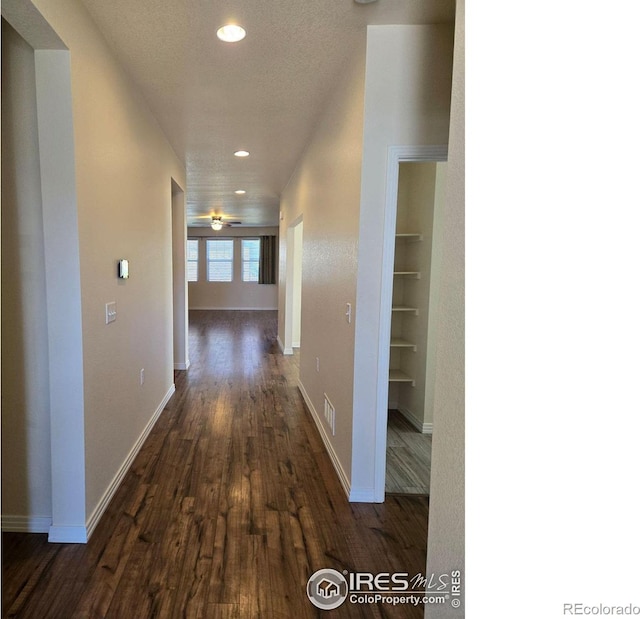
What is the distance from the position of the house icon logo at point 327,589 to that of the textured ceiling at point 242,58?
2565mm

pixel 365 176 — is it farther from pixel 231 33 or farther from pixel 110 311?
pixel 110 311

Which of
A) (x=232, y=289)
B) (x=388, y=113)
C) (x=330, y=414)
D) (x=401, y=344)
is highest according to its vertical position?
(x=388, y=113)

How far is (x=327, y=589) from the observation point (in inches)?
63.6

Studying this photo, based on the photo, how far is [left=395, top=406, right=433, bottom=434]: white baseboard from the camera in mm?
3258

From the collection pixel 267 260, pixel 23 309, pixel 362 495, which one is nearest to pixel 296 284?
pixel 362 495

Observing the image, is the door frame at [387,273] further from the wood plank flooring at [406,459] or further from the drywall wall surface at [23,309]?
the drywall wall surface at [23,309]

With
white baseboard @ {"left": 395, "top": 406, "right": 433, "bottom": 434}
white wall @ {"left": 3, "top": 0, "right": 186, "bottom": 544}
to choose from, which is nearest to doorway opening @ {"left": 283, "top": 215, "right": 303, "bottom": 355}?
white baseboard @ {"left": 395, "top": 406, "right": 433, "bottom": 434}

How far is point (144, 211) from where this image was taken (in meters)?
2.82

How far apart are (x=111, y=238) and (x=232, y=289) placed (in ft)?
31.4

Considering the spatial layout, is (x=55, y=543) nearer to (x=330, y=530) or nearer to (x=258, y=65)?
(x=330, y=530)

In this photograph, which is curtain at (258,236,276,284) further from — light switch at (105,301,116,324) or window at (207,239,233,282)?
light switch at (105,301,116,324)
